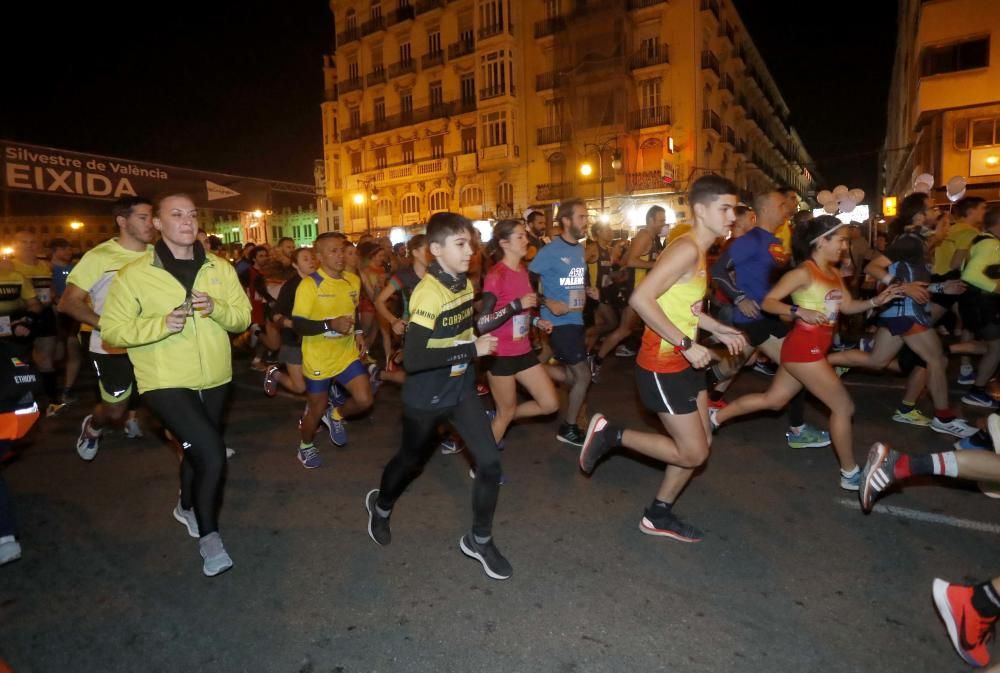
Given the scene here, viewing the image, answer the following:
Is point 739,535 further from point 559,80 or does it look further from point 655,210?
point 559,80

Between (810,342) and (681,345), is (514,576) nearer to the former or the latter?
(681,345)

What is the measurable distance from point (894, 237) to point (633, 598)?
194 inches

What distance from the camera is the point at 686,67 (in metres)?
31.2

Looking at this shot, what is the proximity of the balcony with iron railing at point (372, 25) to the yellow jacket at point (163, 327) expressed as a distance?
141 feet

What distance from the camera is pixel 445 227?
343cm

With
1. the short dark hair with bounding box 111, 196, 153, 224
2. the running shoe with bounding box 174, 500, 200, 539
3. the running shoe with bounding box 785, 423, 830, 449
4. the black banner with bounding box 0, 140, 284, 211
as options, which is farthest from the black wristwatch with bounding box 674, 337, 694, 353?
the black banner with bounding box 0, 140, 284, 211

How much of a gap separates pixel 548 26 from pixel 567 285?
33331 millimetres

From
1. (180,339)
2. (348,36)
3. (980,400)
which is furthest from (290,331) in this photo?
(348,36)

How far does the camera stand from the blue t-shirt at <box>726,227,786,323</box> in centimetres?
568

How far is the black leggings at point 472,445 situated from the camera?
343cm

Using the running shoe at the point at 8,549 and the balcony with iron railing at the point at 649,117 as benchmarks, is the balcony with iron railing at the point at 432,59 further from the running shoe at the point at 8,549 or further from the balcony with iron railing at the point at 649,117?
the running shoe at the point at 8,549

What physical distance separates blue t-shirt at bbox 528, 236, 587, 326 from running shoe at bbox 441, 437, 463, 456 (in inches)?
54.9

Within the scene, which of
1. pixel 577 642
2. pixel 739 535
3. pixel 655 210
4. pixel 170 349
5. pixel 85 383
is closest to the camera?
pixel 577 642

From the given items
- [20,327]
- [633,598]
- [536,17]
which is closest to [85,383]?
[20,327]
